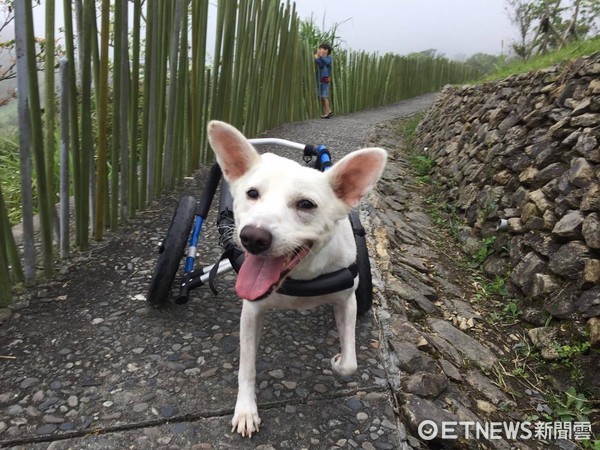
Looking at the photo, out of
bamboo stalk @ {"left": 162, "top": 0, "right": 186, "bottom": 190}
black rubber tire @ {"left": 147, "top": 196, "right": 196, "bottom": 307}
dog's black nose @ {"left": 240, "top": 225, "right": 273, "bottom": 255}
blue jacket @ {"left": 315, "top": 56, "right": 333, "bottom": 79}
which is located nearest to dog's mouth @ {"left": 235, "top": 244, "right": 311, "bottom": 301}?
dog's black nose @ {"left": 240, "top": 225, "right": 273, "bottom": 255}

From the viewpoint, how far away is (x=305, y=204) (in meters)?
1.96

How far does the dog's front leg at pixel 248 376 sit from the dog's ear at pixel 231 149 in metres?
0.67

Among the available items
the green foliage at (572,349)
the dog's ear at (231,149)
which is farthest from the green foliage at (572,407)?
the dog's ear at (231,149)

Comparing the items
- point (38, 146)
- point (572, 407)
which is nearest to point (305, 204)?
point (38, 146)

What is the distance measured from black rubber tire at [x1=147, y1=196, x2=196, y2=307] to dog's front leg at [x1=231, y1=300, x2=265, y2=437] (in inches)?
32.5

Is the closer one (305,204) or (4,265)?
(305,204)

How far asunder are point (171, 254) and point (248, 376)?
1.01 m

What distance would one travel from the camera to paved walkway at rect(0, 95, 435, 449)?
6.71 ft

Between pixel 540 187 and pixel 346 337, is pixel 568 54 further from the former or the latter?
pixel 346 337

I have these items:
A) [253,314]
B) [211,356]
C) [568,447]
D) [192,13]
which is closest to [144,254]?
[211,356]

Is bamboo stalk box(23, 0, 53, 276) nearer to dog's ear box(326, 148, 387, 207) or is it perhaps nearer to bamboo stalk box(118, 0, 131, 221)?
bamboo stalk box(118, 0, 131, 221)

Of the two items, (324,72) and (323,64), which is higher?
(323,64)

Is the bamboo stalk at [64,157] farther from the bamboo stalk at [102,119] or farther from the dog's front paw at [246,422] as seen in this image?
the dog's front paw at [246,422]

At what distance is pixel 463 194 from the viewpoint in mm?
5492
